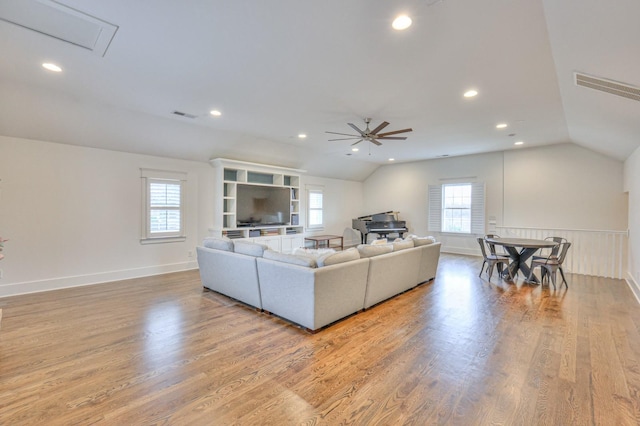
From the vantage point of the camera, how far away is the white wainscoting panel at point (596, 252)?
5.71 m

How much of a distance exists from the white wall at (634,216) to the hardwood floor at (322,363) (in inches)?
36.6

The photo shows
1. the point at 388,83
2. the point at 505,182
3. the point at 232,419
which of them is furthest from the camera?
the point at 505,182

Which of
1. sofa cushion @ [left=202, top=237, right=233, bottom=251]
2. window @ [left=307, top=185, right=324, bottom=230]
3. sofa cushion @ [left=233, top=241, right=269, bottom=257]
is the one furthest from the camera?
window @ [left=307, top=185, right=324, bottom=230]

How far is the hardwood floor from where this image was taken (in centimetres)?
194

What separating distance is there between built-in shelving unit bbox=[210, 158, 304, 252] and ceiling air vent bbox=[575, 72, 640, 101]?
6.00 meters

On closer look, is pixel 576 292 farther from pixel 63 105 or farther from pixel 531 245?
pixel 63 105

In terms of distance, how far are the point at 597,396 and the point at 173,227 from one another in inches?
261

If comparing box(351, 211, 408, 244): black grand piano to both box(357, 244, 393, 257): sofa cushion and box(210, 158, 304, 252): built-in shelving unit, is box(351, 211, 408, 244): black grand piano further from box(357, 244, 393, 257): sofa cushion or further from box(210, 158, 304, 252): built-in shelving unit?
box(357, 244, 393, 257): sofa cushion

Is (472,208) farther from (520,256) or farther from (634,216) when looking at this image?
(634,216)

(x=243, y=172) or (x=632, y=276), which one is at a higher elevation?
(x=243, y=172)

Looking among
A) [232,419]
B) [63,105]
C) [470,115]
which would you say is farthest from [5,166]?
[470,115]

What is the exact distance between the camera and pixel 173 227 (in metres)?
6.09

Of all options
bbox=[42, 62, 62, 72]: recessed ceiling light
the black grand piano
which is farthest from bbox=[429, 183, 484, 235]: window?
bbox=[42, 62, 62, 72]: recessed ceiling light

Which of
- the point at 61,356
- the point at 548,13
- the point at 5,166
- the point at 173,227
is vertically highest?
the point at 548,13
